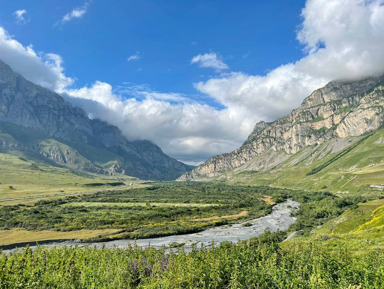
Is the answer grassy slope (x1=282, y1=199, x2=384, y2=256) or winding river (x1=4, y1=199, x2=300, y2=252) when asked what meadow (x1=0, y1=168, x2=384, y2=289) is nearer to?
grassy slope (x1=282, y1=199, x2=384, y2=256)

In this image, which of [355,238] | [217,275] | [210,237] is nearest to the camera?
[217,275]

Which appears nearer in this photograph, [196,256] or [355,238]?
[196,256]

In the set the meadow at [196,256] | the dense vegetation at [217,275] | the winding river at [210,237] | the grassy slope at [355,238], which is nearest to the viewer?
the dense vegetation at [217,275]

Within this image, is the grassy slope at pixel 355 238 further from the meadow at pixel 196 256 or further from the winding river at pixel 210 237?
the winding river at pixel 210 237

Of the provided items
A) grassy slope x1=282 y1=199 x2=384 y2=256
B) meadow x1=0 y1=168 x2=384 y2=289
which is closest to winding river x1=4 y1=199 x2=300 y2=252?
meadow x1=0 y1=168 x2=384 y2=289

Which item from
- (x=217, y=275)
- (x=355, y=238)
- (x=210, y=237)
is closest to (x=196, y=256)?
(x=217, y=275)

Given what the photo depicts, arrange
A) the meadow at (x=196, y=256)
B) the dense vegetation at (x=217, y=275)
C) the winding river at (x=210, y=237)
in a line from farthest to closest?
the winding river at (x=210, y=237) → the meadow at (x=196, y=256) → the dense vegetation at (x=217, y=275)

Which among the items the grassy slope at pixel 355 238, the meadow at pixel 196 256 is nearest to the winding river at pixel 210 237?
the meadow at pixel 196 256

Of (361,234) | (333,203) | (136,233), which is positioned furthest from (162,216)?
(361,234)

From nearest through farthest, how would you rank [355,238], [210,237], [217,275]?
[217,275] < [355,238] < [210,237]

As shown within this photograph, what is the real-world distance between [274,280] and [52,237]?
8318cm

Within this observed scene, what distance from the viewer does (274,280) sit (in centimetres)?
2066

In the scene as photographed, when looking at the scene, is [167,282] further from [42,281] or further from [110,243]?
[110,243]

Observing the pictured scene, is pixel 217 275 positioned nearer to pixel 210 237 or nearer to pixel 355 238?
pixel 355 238
